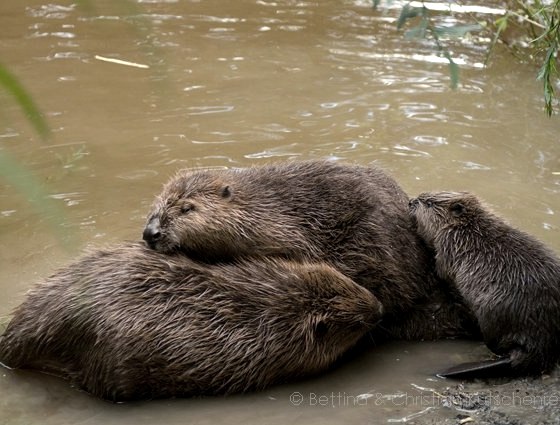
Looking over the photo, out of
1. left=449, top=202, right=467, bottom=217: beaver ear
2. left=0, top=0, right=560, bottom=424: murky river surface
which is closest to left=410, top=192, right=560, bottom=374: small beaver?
left=449, top=202, right=467, bottom=217: beaver ear

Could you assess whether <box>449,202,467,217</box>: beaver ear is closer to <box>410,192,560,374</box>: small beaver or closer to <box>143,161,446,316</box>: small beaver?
<box>410,192,560,374</box>: small beaver

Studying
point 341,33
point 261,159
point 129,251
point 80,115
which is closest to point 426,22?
point 129,251

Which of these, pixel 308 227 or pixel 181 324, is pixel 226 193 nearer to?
pixel 308 227

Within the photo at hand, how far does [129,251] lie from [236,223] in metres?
0.49

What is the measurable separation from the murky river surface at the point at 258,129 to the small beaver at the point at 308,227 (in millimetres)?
322

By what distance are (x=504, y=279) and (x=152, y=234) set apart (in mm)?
1456

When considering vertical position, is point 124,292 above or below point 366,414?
above

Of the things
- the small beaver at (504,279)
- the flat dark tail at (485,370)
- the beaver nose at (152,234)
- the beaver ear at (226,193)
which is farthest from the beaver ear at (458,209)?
the beaver nose at (152,234)

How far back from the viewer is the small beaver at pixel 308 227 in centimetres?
370

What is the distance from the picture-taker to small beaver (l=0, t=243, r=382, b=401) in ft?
10.6

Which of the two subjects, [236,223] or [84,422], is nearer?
[84,422]

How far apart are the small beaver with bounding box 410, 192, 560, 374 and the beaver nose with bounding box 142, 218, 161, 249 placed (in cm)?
119

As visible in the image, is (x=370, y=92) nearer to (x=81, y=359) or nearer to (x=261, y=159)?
(x=261, y=159)

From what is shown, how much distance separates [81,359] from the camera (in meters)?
3.32
